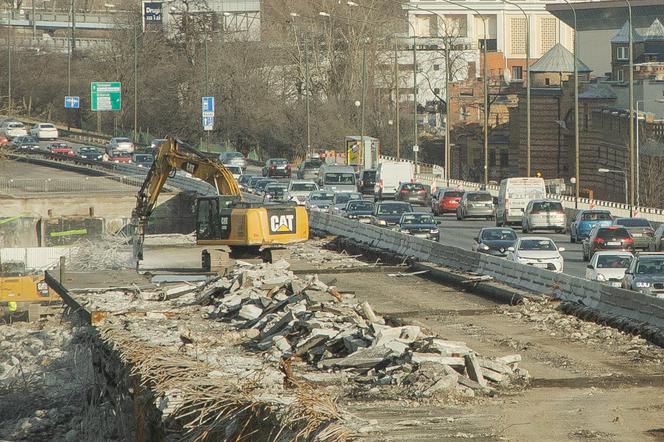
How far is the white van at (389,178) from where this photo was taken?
257 feet

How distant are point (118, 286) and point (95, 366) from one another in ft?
24.4

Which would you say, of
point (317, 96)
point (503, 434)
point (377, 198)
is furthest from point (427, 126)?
point (503, 434)

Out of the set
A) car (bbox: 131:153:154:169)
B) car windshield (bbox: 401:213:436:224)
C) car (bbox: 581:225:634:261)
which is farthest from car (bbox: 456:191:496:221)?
car (bbox: 131:153:154:169)

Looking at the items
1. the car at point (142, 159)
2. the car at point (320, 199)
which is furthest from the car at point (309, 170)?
the car at point (320, 199)

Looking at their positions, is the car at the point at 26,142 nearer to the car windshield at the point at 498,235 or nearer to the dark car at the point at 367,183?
the dark car at the point at 367,183

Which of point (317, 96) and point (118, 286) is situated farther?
point (317, 96)

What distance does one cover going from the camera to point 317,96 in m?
127

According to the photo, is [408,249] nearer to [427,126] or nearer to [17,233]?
[17,233]

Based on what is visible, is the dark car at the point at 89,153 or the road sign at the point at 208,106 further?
the dark car at the point at 89,153

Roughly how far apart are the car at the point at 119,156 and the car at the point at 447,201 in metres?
34.9

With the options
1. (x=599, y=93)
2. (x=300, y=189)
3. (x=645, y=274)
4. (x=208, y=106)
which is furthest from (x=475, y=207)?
(x=599, y=93)

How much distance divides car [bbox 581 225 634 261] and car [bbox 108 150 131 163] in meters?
56.8

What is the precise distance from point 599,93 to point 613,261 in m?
68.0

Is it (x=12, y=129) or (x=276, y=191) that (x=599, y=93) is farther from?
(x=12, y=129)
